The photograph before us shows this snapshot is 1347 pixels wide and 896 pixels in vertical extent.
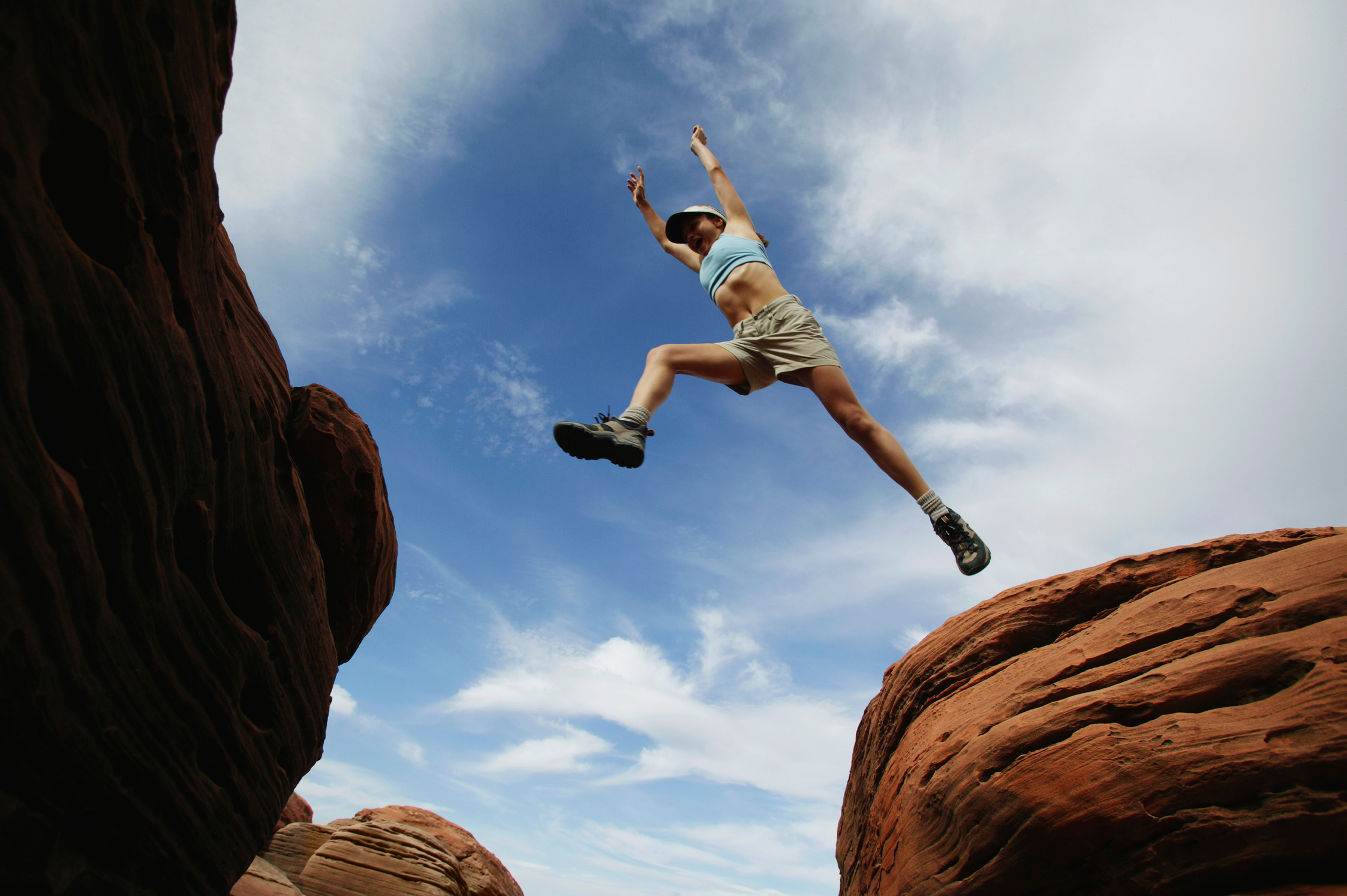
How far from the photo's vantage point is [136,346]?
2869 millimetres

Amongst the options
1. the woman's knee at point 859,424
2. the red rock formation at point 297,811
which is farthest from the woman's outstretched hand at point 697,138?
the red rock formation at point 297,811

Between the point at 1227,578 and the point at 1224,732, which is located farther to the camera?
the point at 1227,578

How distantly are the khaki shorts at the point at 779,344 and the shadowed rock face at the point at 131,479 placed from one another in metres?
3.28

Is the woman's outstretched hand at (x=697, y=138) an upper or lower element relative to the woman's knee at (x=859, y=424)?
upper

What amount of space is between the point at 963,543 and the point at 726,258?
290cm

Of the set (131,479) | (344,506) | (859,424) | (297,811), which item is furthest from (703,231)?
(297,811)

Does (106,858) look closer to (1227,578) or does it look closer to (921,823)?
(921,823)

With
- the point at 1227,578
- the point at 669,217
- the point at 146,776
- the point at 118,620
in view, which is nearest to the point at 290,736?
the point at 146,776

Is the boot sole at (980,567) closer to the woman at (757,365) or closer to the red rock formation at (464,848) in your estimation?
the woman at (757,365)

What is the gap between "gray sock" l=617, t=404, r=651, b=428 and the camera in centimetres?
442

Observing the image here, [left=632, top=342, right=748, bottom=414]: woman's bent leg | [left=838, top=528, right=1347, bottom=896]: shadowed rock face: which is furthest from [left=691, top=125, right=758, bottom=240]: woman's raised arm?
[left=838, top=528, right=1347, bottom=896]: shadowed rock face

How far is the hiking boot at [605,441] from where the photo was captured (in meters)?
4.10

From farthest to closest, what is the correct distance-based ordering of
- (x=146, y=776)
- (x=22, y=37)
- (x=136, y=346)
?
(x=146, y=776), (x=136, y=346), (x=22, y=37)

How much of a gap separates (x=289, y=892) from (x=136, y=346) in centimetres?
629
